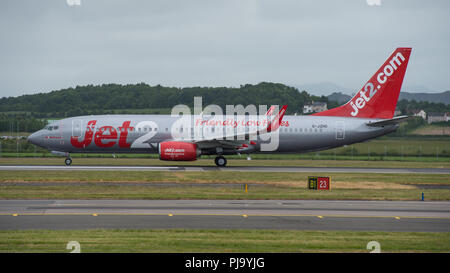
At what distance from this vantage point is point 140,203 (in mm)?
23094

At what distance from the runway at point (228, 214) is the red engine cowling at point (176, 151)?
16.5 metres

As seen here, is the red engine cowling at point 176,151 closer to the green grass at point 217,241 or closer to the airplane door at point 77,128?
the airplane door at point 77,128

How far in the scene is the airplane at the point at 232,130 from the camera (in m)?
43.0

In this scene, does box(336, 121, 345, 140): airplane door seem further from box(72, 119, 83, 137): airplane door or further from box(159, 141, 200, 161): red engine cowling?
box(72, 119, 83, 137): airplane door

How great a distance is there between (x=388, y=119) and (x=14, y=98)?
8763 centimetres

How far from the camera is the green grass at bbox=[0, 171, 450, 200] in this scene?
85.3 feet

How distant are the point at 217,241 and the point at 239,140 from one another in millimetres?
27669

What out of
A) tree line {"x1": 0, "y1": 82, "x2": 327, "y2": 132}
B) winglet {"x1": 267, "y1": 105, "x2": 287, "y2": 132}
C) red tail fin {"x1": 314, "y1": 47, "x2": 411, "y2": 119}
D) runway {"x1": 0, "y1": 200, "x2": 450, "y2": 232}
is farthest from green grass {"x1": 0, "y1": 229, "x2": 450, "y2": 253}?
tree line {"x1": 0, "y1": 82, "x2": 327, "y2": 132}

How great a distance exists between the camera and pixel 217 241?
50.0ft

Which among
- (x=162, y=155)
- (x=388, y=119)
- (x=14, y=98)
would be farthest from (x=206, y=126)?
(x=14, y=98)

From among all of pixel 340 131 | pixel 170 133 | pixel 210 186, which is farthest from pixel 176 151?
pixel 340 131

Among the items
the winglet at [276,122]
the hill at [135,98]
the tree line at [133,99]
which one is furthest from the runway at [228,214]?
the tree line at [133,99]

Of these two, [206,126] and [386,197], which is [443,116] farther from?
[386,197]

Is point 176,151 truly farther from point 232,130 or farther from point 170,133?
point 232,130
